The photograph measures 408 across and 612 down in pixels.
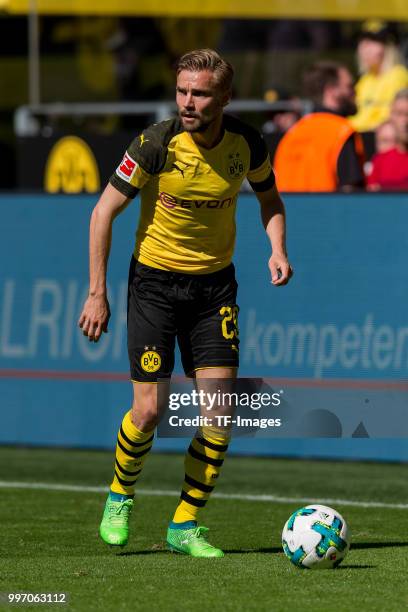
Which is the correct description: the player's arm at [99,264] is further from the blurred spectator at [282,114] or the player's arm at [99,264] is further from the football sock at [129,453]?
the blurred spectator at [282,114]

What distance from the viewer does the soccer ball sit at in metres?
6.91

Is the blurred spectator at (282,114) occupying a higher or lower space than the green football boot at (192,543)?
higher

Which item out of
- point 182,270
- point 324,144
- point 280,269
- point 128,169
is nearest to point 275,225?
point 280,269

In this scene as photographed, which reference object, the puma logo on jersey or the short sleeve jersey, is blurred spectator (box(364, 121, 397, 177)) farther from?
the puma logo on jersey

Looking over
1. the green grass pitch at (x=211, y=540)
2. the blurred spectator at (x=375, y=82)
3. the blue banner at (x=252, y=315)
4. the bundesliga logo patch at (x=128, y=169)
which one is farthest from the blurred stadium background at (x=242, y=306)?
the bundesliga logo patch at (x=128, y=169)

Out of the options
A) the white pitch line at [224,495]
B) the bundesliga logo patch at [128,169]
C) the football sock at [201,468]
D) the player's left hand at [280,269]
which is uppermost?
the bundesliga logo patch at [128,169]

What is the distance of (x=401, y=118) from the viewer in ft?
38.8

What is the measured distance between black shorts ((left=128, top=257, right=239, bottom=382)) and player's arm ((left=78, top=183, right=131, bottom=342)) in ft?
0.87

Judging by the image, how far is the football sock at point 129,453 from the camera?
24.6 ft

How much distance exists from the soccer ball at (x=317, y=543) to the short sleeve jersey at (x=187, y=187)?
1.29 m

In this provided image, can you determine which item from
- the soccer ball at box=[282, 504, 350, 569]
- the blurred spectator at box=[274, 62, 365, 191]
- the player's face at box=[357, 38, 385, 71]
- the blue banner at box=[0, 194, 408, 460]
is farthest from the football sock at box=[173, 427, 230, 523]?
the player's face at box=[357, 38, 385, 71]

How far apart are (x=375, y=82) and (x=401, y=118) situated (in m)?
2.68

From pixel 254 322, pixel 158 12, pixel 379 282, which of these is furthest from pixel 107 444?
pixel 158 12

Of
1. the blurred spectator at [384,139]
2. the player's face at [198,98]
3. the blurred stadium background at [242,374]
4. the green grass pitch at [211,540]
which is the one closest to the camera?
the green grass pitch at [211,540]
